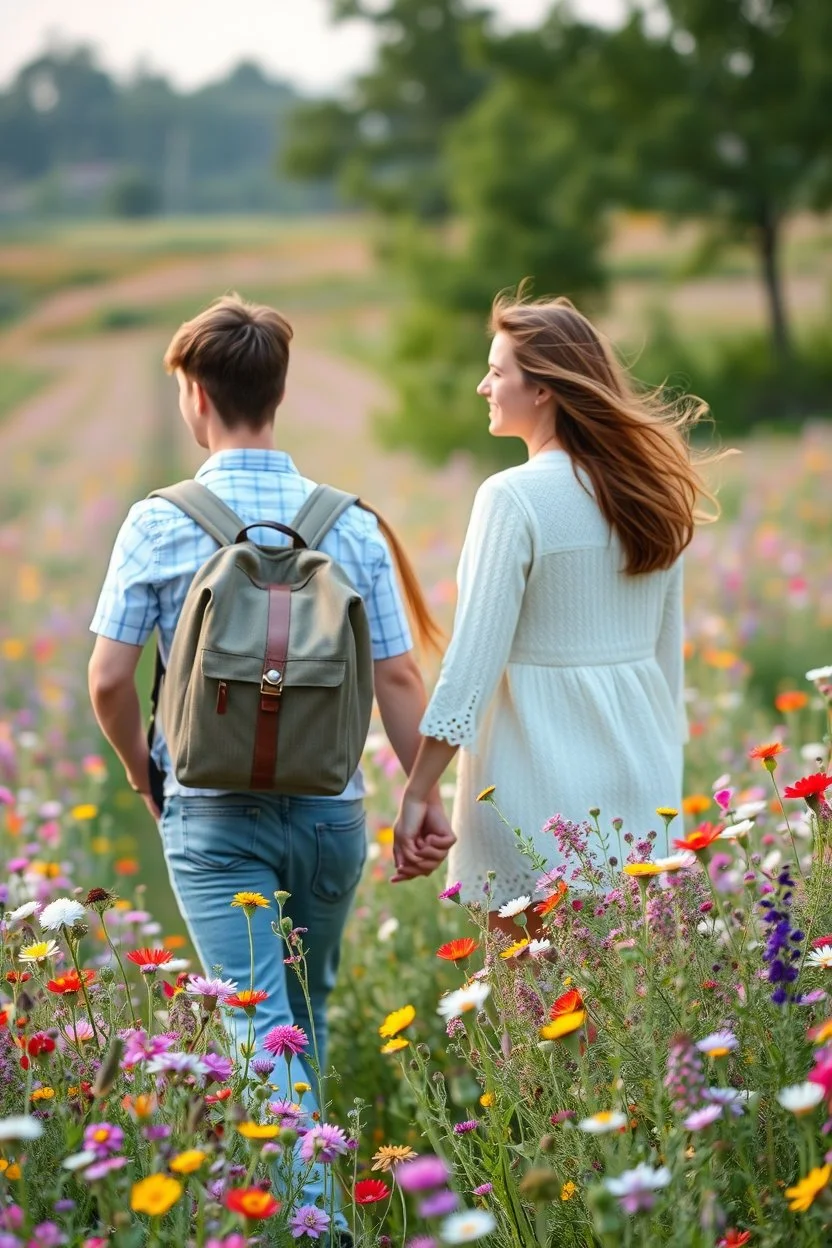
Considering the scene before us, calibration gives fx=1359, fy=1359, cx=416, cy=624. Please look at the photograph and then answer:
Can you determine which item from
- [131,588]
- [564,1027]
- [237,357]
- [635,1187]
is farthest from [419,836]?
[635,1187]

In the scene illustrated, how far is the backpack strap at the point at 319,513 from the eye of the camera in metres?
2.44

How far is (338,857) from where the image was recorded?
2463mm

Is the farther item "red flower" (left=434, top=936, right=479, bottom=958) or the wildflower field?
"red flower" (left=434, top=936, right=479, bottom=958)

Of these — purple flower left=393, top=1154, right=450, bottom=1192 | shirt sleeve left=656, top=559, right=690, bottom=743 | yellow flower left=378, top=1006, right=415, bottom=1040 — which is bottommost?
yellow flower left=378, top=1006, right=415, bottom=1040

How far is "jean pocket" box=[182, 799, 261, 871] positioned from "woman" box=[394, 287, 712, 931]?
0.34 metres

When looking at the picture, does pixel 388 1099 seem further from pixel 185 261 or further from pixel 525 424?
pixel 185 261

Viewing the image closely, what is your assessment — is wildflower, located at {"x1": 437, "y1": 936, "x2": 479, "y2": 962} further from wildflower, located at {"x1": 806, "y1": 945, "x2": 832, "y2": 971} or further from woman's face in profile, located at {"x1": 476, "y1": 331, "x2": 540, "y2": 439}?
woman's face in profile, located at {"x1": 476, "y1": 331, "x2": 540, "y2": 439}

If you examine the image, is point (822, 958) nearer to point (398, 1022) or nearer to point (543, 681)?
point (398, 1022)

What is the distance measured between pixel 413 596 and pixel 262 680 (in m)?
0.69

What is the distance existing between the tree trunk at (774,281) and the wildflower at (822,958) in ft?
54.4

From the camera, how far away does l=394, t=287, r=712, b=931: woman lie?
2.46 m

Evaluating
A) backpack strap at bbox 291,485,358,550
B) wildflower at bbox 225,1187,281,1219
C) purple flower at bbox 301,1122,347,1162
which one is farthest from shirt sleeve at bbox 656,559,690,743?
Result: wildflower at bbox 225,1187,281,1219

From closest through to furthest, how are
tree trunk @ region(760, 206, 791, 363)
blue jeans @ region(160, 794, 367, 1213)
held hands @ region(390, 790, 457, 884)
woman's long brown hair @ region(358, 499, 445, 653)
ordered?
1. blue jeans @ region(160, 794, 367, 1213)
2. held hands @ region(390, 790, 457, 884)
3. woman's long brown hair @ region(358, 499, 445, 653)
4. tree trunk @ region(760, 206, 791, 363)

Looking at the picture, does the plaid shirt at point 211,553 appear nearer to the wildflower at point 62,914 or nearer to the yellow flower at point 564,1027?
the wildflower at point 62,914
